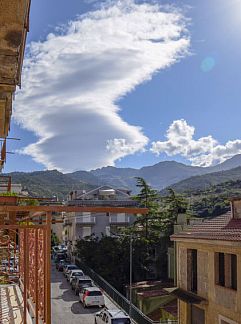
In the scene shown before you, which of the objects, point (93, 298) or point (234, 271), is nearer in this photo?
point (234, 271)

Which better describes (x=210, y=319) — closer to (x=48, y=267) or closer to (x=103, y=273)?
(x=48, y=267)

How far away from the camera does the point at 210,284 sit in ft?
52.9

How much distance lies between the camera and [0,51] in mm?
2930

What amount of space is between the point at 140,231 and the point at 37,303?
3352 centimetres

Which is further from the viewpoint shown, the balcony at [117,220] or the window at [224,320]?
the balcony at [117,220]

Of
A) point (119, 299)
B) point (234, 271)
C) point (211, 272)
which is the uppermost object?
point (234, 271)

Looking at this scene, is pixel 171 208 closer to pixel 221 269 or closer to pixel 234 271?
pixel 221 269

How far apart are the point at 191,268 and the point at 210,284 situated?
2137 millimetres

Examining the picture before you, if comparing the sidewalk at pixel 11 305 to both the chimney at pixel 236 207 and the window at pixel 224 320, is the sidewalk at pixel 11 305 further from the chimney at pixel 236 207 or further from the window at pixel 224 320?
the chimney at pixel 236 207

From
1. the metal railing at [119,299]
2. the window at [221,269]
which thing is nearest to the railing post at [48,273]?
the window at [221,269]

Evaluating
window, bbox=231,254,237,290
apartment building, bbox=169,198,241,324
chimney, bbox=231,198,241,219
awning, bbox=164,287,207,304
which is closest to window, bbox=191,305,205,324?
apartment building, bbox=169,198,241,324

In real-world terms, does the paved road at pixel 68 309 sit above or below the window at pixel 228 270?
below

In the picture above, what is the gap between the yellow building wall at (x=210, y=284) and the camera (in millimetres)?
14023

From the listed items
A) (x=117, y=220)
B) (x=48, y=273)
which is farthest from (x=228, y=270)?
(x=117, y=220)
